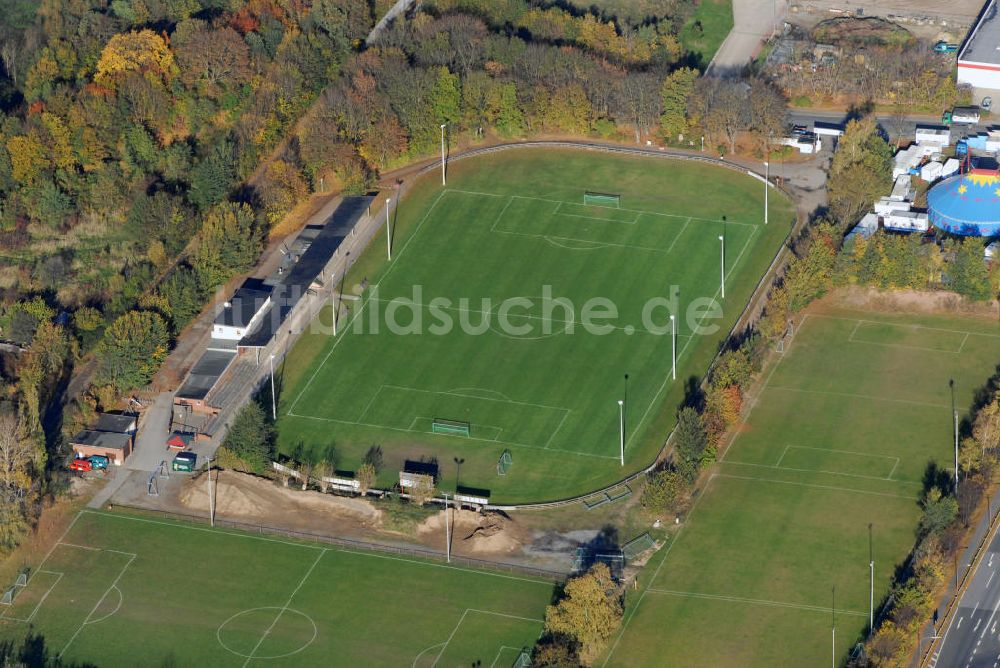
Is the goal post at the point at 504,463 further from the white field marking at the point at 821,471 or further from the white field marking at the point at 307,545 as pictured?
the white field marking at the point at 821,471

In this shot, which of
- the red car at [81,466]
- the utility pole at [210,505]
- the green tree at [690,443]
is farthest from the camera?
the red car at [81,466]

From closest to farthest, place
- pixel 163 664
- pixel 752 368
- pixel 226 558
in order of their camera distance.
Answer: pixel 163 664, pixel 226 558, pixel 752 368

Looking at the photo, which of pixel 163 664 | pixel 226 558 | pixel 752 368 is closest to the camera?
pixel 163 664

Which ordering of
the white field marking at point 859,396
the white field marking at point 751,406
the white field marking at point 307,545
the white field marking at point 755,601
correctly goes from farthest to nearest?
the white field marking at point 859,396 < the white field marking at point 751,406 < the white field marking at point 307,545 < the white field marking at point 755,601

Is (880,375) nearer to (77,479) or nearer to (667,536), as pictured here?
(667,536)

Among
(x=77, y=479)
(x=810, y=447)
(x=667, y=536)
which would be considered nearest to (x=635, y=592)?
(x=667, y=536)

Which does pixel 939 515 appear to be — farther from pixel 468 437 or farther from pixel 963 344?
pixel 468 437

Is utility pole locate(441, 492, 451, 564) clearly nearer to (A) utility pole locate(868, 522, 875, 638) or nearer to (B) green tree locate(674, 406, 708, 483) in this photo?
(B) green tree locate(674, 406, 708, 483)

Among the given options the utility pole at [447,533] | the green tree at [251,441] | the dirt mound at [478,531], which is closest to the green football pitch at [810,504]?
the dirt mound at [478,531]
